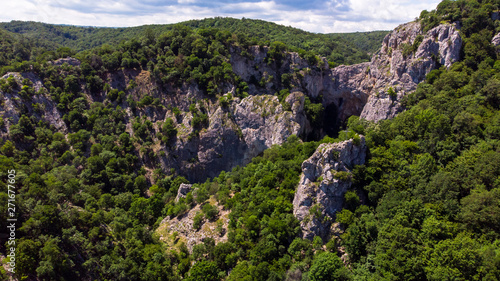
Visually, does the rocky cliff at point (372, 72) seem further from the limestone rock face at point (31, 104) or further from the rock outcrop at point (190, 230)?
the limestone rock face at point (31, 104)

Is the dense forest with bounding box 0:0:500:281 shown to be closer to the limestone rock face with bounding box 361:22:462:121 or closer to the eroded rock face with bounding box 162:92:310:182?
the limestone rock face with bounding box 361:22:462:121

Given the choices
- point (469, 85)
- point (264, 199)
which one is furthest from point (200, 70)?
point (469, 85)

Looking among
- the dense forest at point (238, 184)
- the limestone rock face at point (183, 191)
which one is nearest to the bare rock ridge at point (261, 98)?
the dense forest at point (238, 184)

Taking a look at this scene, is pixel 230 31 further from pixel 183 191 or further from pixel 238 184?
pixel 238 184

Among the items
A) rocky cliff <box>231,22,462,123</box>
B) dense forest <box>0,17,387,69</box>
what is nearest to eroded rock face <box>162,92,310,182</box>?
rocky cliff <box>231,22,462,123</box>

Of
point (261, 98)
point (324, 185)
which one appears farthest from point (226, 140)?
point (324, 185)

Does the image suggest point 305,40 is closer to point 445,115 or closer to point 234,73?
point 234,73
